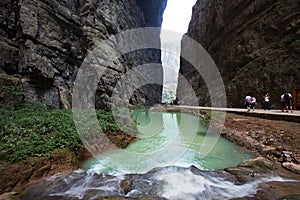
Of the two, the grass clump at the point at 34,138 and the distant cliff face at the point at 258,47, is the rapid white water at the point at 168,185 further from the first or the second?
the distant cliff face at the point at 258,47

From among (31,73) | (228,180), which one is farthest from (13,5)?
(228,180)

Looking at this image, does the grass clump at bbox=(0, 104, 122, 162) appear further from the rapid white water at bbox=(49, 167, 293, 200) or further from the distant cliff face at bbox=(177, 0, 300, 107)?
the distant cliff face at bbox=(177, 0, 300, 107)

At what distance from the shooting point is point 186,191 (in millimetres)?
4426

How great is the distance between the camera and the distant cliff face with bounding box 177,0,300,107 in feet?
56.2

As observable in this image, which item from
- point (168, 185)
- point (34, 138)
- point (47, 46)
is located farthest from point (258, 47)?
Answer: point (34, 138)

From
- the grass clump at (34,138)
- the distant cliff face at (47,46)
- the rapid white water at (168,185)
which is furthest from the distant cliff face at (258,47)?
the grass clump at (34,138)

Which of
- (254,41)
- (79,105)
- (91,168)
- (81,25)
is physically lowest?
(91,168)

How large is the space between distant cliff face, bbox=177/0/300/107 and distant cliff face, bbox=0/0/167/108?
17216mm

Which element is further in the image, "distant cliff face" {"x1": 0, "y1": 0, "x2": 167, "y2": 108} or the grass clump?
"distant cliff face" {"x1": 0, "y1": 0, "x2": 167, "y2": 108}

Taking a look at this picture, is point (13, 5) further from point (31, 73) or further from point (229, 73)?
point (229, 73)

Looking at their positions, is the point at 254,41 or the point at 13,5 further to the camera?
the point at 254,41

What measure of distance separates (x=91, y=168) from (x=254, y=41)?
2375 centimetres

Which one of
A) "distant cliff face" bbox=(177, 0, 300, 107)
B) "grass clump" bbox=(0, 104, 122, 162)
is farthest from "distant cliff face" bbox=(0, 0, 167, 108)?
"distant cliff face" bbox=(177, 0, 300, 107)

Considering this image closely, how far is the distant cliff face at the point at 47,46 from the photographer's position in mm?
14062
